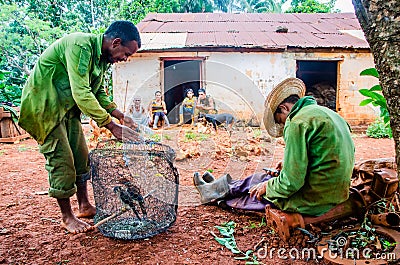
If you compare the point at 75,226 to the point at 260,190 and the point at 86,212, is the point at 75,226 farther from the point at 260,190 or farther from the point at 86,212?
the point at 260,190

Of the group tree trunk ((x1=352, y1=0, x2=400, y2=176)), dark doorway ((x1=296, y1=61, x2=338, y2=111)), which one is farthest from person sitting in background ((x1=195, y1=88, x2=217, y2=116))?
tree trunk ((x1=352, y1=0, x2=400, y2=176))

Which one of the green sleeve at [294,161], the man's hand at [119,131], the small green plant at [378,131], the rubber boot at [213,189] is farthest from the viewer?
the small green plant at [378,131]

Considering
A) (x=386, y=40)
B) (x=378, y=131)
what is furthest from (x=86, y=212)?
(x=378, y=131)

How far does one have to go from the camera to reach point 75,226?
254cm

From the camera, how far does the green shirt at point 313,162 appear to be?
80.2 inches

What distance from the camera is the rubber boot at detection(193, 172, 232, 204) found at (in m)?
2.99

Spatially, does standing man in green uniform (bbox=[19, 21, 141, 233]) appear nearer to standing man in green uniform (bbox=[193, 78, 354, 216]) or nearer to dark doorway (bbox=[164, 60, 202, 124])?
standing man in green uniform (bbox=[193, 78, 354, 216])

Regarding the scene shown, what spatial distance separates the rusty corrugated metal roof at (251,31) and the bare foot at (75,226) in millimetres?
7511

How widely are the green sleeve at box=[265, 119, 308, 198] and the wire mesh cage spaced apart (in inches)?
31.9

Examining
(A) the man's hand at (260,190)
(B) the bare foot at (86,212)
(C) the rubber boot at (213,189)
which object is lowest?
(B) the bare foot at (86,212)

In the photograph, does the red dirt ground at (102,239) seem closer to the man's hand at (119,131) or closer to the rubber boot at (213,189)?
the rubber boot at (213,189)

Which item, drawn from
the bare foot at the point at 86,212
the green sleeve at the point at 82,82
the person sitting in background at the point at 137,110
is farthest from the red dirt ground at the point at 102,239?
the person sitting in background at the point at 137,110

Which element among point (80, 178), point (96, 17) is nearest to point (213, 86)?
point (80, 178)

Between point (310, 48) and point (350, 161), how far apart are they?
27.5 feet
